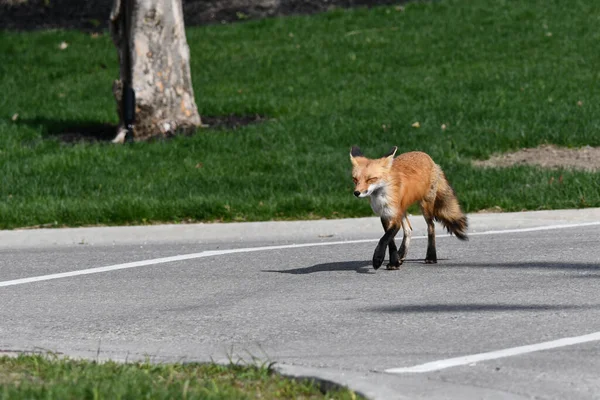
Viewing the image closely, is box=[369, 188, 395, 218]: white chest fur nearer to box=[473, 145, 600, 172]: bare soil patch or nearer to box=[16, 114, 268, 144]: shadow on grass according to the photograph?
box=[473, 145, 600, 172]: bare soil patch

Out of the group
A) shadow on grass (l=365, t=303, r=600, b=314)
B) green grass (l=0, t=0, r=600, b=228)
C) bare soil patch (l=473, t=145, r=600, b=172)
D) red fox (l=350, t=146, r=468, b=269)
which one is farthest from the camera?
bare soil patch (l=473, t=145, r=600, b=172)

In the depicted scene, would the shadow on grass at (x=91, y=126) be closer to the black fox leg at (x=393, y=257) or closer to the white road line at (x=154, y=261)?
the white road line at (x=154, y=261)

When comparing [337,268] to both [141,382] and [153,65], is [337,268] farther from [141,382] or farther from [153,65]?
[153,65]

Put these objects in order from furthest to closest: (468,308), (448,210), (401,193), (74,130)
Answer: (74,130), (448,210), (401,193), (468,308)

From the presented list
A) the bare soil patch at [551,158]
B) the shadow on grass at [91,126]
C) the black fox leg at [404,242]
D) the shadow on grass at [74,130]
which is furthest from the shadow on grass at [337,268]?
the shadow on grass at [74,130]

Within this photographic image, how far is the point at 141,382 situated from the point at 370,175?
343cm

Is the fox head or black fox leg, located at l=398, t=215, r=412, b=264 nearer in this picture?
the fox head

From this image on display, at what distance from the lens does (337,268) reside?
30.4 ft

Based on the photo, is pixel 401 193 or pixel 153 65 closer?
pixel 401 193

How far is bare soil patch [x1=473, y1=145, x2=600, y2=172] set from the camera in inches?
529

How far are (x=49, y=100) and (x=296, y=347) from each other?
1308 cm

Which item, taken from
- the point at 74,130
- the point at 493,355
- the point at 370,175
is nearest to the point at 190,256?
the point at 370,175

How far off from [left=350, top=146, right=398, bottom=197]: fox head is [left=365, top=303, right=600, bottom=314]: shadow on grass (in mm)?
1073

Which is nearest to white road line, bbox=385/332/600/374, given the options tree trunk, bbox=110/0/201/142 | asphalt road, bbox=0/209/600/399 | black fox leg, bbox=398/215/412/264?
asphalt road, bbox=0/209/600/399
